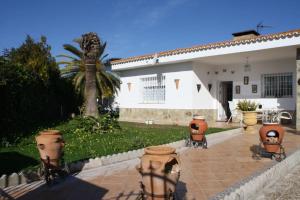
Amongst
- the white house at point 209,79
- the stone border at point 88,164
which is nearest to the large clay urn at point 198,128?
the stone border at point 88,164

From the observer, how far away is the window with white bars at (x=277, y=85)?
14.3 meters

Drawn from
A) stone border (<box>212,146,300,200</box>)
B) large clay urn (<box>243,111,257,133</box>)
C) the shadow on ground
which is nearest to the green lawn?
the shadow on ground

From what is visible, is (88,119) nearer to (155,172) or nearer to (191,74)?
(191,74)

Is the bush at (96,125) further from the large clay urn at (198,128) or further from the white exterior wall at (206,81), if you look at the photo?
the white exterior wall at (206,81)

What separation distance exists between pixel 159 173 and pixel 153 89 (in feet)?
44.5

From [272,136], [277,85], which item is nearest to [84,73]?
[277,85]

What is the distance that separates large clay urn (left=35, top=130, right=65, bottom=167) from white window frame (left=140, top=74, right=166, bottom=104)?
11438mm

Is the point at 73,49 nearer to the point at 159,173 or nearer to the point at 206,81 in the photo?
the point at 206,81

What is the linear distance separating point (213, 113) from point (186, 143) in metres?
7.94

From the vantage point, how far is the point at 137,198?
14.5ft

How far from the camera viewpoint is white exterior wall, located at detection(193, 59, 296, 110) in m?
14.3

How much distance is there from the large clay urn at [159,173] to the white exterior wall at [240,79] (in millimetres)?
11612

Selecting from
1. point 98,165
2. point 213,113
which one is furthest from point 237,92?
point 98,165

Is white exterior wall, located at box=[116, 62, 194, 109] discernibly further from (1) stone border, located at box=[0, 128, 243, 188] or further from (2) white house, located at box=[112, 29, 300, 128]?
(1) stone border, located at box=[0, 128, 243, 188]
